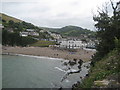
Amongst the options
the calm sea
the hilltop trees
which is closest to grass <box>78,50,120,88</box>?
the hilltop trees

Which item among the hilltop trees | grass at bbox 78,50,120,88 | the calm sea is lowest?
the calm sea

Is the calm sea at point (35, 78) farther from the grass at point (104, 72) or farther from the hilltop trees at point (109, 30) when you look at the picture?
the grass at point (104, 72)

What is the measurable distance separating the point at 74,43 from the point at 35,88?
8750 centimetres

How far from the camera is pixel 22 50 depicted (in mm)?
66062

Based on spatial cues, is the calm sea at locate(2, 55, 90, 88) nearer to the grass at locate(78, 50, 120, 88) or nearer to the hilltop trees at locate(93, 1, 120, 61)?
the hilltop trees at locate(93, 1, 120, 61)

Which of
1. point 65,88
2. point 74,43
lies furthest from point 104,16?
point 74,43

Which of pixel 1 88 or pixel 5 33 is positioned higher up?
pixel 5 33

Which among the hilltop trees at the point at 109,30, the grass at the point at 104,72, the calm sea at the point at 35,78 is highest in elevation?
the hilltop trees at the point at 109,30

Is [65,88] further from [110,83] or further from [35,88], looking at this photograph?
[110,83]

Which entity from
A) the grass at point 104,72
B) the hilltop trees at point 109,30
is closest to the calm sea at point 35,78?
the hilltop trees at point 109,30

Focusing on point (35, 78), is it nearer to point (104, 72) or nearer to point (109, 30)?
point (109, 30)

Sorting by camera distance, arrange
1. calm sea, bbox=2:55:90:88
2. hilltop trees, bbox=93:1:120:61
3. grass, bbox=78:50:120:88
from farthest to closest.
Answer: calm sea, bbox=2:55:90:88
hilltop trees, bbox=93:1:120:61
grass, bbox=78:50:120:88

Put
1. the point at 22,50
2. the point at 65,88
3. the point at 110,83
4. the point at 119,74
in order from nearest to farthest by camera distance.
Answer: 1. the point at 110,83
2. the point at 119,74
3. the point at 65,88
4. the point at 22,50

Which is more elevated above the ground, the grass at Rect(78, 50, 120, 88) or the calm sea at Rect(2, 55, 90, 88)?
the grass at Rect(78, 50, 120, 88)
